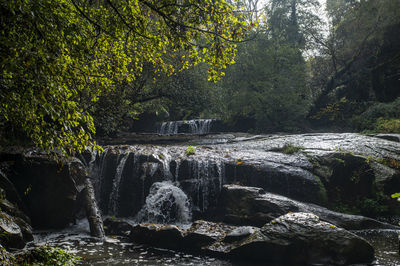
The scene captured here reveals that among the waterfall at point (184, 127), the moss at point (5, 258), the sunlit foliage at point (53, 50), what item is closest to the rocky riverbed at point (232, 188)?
the sunlit foliage at point (53, 50)

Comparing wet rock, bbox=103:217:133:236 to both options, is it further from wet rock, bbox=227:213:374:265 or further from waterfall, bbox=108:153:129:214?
wet rock, bbox=227:213:374:265

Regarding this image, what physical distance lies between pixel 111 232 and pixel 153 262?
10.9 ft

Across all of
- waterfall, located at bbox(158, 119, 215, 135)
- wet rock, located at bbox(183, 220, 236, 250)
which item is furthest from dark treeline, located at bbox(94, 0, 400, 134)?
wet rock, located at bbox(183, 220, 236, 250)

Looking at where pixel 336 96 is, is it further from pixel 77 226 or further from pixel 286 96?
pixel 77 226

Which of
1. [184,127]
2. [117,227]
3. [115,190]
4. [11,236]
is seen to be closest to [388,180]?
[117,227]

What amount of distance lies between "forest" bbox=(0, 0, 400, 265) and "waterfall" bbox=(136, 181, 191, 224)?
0.05m

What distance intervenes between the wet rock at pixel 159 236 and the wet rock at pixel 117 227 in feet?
3.16

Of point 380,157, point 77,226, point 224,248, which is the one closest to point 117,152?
point 77,226

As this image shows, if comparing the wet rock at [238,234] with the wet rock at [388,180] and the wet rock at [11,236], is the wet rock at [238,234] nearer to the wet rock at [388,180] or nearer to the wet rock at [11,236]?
the wet rock at [11,236]

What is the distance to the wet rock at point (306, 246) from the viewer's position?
704cm

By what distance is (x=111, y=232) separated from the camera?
9.76m

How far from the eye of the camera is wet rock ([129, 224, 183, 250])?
27.0 ft

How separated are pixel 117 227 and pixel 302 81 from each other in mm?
20128

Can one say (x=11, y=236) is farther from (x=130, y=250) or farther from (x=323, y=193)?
(x=323, y=193)
